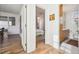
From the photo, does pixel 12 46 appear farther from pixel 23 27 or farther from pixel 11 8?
pixel 11 8

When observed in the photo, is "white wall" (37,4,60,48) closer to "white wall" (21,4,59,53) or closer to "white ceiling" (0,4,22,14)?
"white wall" (21,4,59,53)

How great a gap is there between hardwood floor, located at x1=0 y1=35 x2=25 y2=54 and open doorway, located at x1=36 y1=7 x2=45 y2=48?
34 centimetres

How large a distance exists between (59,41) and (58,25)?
0.95ft

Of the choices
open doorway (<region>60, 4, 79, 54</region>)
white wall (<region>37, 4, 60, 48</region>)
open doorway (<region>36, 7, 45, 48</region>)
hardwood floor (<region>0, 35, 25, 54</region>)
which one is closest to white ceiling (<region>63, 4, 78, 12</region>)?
open doorway (<region>60, 4, 79, 54</region>)

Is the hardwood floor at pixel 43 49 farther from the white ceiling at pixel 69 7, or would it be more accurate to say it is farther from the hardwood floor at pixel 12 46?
the white ceiling at pixel 69 7

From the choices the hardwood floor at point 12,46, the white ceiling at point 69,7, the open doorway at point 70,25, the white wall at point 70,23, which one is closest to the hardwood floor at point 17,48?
the hardwood floor at point 12,46

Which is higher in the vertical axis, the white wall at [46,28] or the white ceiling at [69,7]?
the white ceiling at [69,7]

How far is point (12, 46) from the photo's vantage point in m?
1.61

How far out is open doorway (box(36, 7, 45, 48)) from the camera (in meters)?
1.62

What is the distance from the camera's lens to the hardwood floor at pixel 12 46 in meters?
1.58

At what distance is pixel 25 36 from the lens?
164 centimetres

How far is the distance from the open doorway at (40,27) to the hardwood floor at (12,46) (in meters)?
0.34

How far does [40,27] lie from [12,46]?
0.60 m
